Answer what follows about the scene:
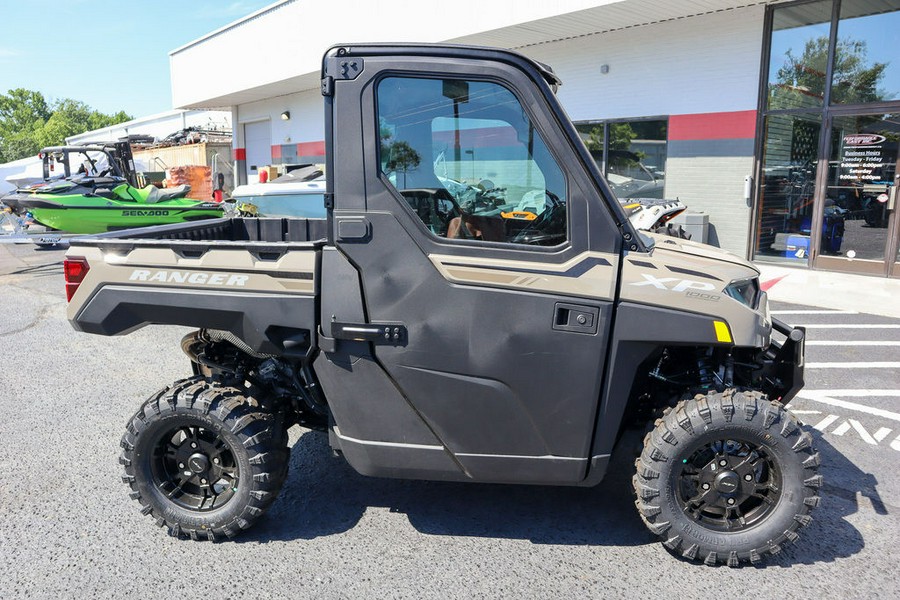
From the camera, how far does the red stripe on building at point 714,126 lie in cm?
1118

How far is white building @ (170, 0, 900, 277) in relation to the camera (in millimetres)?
10172

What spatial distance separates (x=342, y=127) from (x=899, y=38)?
10274mm

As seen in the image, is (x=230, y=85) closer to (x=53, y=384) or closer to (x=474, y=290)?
(x=53, y=384)

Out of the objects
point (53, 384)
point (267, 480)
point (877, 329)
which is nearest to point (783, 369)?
point (267, 480)

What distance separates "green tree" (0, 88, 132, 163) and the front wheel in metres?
82.4

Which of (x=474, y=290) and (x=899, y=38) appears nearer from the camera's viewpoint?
(x=474, y=290)

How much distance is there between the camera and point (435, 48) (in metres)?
2.89

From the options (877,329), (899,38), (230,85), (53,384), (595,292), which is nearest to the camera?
(595,292)

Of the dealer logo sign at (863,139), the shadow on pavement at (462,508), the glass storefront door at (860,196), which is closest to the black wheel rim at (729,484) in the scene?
the shadow on pavement at (462,508)

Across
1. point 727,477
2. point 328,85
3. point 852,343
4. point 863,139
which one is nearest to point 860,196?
point 863,139

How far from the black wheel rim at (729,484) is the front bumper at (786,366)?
523 mm

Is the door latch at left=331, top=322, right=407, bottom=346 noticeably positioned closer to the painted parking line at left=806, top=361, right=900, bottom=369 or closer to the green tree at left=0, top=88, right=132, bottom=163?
the painted parking line at left=806, top=361, right=900, bottom=369

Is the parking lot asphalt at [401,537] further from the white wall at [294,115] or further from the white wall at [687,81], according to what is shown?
the white wall at [294,115]

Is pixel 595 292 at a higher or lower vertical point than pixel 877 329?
higher
